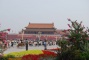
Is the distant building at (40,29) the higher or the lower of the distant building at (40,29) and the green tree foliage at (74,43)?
the higher

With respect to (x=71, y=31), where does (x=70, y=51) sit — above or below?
below

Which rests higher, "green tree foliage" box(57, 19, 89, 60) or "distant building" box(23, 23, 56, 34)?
"distant building" box(23, 23, 56, 34)

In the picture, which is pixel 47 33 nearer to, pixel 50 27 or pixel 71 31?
pixel 50 27

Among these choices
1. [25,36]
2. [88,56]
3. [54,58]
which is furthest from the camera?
[25,36]

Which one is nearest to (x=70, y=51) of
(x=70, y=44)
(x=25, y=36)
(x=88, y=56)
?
(x=70, y=44)

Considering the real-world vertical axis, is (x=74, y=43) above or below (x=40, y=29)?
below

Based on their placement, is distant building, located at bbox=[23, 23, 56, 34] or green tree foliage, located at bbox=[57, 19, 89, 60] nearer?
green tree foliage, located at bbox=[57, 19, 89, 60]

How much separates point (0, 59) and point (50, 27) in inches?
2149

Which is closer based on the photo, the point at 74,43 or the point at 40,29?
the point at 74,43

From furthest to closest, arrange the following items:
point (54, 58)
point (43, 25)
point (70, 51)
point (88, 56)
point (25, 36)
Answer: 1. point (43, 25)
2. point (25, 36)
3. point (54, 58)
4. point (70, 51)
5. point (88, 56)

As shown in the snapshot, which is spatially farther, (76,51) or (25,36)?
(25,36)

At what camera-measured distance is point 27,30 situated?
68312 mm

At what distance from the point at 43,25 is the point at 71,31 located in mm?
56011

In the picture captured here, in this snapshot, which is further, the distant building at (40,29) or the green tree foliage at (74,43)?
the distant building at (40,29)
